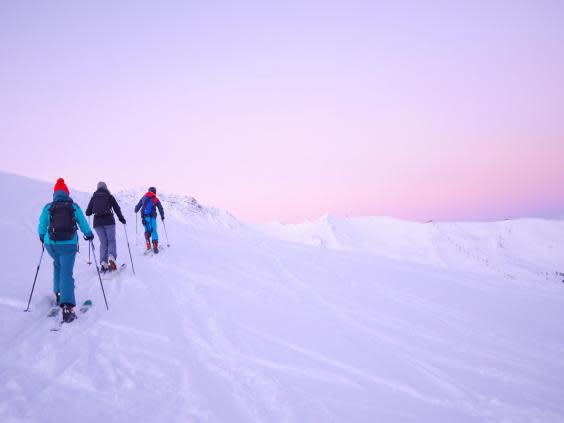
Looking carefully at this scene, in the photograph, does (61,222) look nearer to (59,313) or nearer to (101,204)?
(59,313)

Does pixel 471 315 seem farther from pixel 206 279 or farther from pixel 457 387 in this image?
pixel 206 279

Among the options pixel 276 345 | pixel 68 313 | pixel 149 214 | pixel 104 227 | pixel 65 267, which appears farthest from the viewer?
pixel 149 214

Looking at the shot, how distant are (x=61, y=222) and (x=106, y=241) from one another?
3.20 metres

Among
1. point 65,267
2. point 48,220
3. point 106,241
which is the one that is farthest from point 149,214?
point 65,267

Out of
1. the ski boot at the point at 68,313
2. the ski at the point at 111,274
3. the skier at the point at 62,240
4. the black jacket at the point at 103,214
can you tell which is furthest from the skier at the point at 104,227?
the ski boot at the point at 68,313

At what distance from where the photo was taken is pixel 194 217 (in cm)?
4500

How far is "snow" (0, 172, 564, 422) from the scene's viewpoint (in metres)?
3.68

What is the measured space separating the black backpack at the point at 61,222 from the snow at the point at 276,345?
1.57 meters

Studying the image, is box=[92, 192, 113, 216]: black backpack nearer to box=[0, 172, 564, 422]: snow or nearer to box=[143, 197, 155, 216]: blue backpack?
box=[0, 172, 564, 422]: snow

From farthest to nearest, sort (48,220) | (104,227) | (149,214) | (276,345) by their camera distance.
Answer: (149,214) → (104,227) → (48,220) → (276,345)

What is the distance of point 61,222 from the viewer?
587cm

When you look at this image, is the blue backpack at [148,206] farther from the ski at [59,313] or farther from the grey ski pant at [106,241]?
the ski at [59,313]

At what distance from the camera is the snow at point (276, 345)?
3682mm

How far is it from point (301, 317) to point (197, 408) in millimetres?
3368
